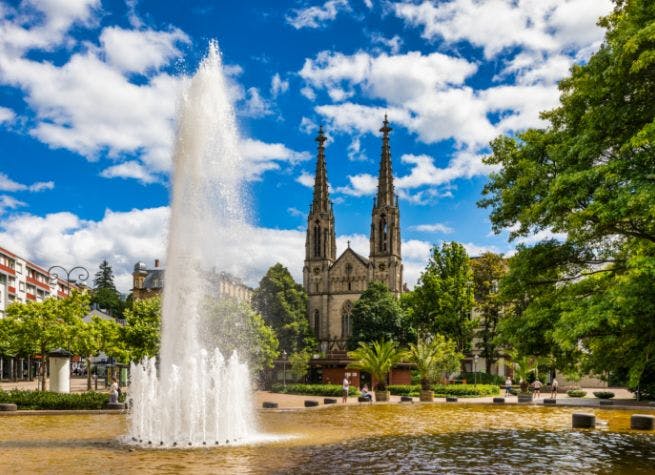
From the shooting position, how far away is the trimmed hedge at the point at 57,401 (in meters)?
31.1

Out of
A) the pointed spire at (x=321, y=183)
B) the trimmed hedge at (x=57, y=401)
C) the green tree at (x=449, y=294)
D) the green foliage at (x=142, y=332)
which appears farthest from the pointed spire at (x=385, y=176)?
the trimmed hedge at (x=57, y=401)

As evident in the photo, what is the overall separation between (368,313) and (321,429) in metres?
64.4

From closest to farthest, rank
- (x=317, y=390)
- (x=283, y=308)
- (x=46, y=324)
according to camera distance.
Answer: (x=317, y=390) → (x=46, y=324) → (x=283, y=308)

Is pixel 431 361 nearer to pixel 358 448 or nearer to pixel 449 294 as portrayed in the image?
pixel 449 294

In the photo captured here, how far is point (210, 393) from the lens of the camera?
20.2m

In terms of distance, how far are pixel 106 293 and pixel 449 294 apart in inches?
4583

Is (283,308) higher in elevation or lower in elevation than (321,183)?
lower

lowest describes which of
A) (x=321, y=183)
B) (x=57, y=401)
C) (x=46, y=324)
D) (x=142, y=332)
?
(x=57, y=401)

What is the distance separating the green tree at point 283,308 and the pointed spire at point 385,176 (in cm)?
2066

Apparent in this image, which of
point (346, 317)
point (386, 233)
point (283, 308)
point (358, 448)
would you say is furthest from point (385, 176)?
point (358, 448)

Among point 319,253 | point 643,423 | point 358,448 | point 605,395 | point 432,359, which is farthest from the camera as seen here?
point 319,253

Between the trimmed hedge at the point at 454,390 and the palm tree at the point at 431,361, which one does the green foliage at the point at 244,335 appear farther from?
the palm tree at the point at 431,361

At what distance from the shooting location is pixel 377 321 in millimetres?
87500

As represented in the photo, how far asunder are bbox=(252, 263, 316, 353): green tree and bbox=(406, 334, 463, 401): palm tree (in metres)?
41.8
